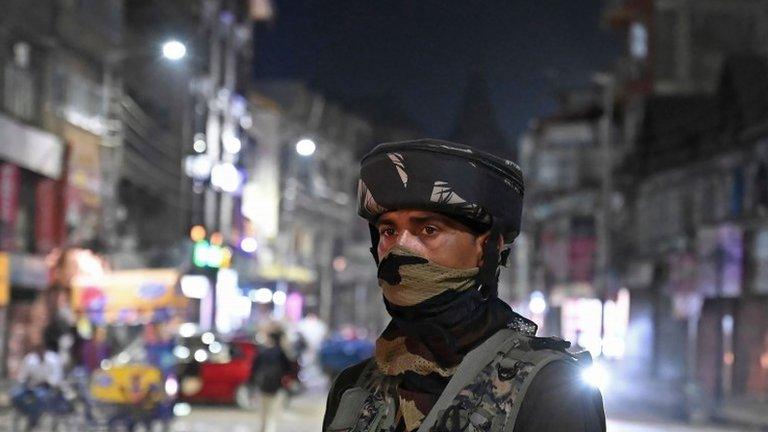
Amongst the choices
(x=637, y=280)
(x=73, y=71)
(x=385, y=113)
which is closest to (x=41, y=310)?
(x=73, y=71)

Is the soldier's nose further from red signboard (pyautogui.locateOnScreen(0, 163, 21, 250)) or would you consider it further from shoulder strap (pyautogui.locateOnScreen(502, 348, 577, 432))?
red signboard (pyautogui.locateOnScreen(0, 163, 21, 250))

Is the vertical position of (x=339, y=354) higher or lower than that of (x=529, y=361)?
lower

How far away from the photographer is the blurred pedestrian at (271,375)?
68.7 ft

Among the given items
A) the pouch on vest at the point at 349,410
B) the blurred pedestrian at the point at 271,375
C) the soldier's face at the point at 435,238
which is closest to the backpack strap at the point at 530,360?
the soldier's face at the point at 435,238

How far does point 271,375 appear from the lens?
20.9 m

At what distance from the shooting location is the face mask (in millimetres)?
3619

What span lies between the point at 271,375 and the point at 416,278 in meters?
17.5

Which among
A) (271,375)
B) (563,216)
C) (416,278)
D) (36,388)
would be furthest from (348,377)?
(563,216)

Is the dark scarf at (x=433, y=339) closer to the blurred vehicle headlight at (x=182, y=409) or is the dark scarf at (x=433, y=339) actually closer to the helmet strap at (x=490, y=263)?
the helmet strap at (x=490, y=263)

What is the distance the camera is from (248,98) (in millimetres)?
72250

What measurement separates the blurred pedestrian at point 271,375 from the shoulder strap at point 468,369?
17460 mm

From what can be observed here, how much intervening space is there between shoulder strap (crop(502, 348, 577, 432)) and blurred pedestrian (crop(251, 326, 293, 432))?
17522 mm

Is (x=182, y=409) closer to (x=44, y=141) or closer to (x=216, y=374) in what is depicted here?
(x=216, y=374)

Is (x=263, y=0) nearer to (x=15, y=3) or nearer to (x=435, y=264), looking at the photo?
(x=15, y=3)
